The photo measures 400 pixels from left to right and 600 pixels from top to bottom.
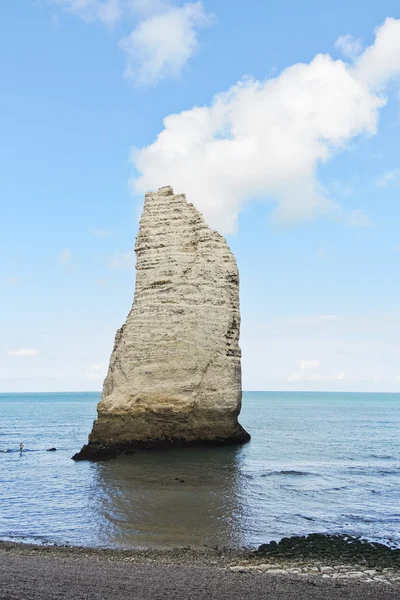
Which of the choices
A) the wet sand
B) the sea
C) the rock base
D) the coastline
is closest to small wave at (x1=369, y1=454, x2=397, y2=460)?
the sea

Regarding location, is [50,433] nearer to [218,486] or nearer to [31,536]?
[218,486]

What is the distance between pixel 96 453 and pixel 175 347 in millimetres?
6002

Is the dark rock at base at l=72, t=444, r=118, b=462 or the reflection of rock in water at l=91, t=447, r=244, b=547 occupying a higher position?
the dark rock at base at l=72, t=444, r=118, b=462

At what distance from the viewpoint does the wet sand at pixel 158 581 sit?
29.4 feet

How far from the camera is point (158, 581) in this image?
9.73 m

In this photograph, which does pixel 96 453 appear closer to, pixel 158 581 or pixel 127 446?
pixel 127 446

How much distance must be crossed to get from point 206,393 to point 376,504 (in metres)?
10.7

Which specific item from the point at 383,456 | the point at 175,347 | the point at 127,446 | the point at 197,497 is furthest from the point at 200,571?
the point at 383,456

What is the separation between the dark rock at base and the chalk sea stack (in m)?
0.05

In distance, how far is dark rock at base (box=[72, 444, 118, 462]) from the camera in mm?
25125

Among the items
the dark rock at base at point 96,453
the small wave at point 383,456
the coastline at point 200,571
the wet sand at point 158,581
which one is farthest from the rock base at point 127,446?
the wet sand at point 158,581

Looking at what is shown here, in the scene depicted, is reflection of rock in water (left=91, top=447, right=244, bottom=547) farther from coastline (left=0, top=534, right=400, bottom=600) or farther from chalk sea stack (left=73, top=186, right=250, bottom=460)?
chalk sea stack (left=73, top=186, right=250, bottom=460)

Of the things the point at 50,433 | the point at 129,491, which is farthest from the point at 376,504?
the point at 50,433

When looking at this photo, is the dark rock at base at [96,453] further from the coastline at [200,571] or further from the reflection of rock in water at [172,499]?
the coastline at [200,571]
